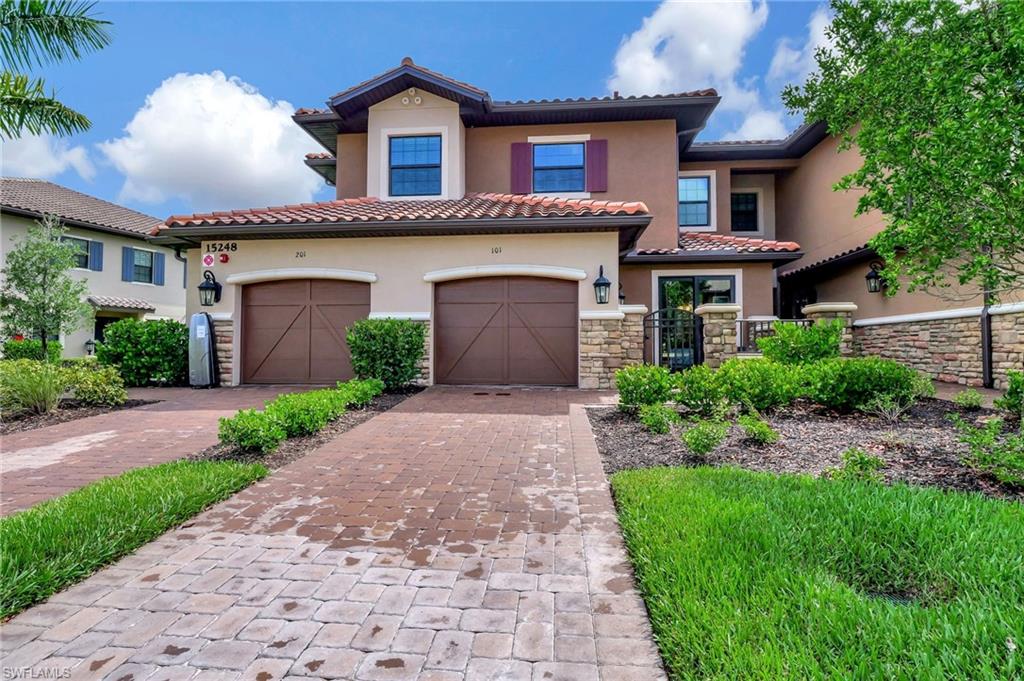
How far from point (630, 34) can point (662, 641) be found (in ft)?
42.7

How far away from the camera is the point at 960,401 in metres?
6.82

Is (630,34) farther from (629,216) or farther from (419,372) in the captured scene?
(419,372)

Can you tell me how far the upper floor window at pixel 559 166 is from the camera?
1345 cm

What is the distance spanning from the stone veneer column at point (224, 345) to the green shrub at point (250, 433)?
6581 millimetres

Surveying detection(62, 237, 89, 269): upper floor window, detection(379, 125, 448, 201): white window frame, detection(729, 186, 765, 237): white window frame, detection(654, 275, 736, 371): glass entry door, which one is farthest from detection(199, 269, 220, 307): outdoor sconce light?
detection(729, 186, 765, 237): white window frame

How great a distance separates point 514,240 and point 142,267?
71.4 feet

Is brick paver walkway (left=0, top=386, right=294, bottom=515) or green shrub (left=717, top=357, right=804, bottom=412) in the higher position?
green shrub (left=717, top=357, right=804, bottom=412)

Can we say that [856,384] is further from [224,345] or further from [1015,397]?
[224,345]

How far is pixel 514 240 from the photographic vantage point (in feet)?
34.7

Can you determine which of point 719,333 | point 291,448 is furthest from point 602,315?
point 291,448

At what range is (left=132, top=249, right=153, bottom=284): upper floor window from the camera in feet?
74.3

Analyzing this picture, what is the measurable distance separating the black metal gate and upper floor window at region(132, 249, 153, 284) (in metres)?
24.1

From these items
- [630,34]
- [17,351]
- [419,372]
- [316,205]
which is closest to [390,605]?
[419,372]

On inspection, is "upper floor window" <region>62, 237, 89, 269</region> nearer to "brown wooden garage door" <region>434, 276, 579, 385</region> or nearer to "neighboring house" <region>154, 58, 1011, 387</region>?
"neighboring house" <region>154, 58, 1011, 387</region>
